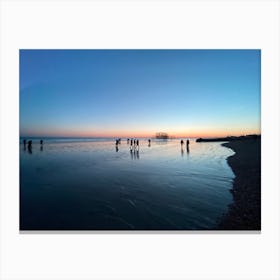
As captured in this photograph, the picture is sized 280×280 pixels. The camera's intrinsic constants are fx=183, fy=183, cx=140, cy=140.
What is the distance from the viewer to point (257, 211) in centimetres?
349

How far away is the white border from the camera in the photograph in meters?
3.29
